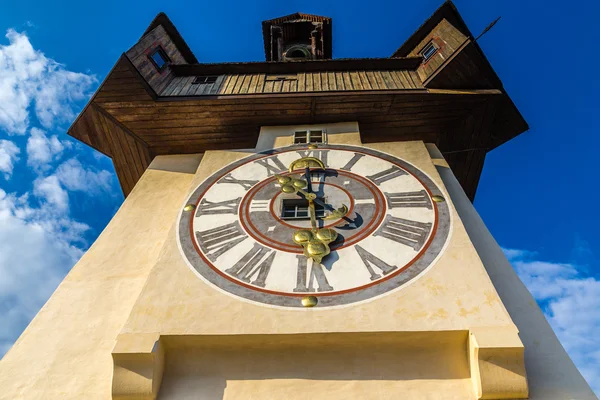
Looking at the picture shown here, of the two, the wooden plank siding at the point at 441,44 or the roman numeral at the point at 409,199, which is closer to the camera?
the roman numeral at the point at 409,199

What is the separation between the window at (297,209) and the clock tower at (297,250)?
0.10 ft

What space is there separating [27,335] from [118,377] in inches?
59.6

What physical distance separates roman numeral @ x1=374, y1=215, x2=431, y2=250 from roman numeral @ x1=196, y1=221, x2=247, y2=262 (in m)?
1.51

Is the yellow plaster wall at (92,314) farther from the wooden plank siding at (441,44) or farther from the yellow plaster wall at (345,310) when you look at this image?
the wooden plank siding at (441,44)

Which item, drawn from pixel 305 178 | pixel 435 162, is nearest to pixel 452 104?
pixel 435 162

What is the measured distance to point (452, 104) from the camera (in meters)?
7.97

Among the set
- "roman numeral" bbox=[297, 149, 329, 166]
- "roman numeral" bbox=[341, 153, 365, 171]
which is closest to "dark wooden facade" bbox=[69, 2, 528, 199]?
"roman numeral" bbox=[297, 149, 329, 166]

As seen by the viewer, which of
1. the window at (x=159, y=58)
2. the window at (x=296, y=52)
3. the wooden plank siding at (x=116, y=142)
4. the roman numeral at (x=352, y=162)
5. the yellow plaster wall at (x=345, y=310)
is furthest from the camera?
the window at (x=296, y=52)

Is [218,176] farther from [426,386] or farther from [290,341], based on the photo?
[426,386]

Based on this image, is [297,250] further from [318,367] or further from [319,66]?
[319,66]

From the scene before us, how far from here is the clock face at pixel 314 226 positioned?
4.81 meters

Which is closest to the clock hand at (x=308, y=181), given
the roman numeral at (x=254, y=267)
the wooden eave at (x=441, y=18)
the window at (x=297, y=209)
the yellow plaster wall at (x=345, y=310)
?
the window at (x=297, y=209)

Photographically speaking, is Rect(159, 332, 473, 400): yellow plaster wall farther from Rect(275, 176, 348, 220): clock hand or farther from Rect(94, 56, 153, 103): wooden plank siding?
Rect(94, 56, 153, 103): wooden plank siding

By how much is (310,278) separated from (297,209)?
4.80 ft
